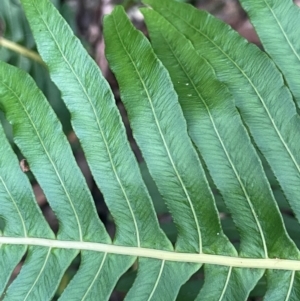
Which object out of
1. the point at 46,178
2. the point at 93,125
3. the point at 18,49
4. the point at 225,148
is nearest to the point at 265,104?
the point at 225,148

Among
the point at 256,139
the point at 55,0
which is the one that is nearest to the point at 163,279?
the point at 256,139

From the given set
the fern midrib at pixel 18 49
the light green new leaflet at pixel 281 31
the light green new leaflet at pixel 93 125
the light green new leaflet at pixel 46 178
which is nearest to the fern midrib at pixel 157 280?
the light green new leaflet at pixel 93 125

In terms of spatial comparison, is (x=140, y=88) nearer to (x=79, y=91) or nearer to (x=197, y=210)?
(x=79, y=91)

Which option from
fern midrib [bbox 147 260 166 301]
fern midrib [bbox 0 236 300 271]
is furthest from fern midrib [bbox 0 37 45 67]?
fern midrib [bbox 147 260 166 301]

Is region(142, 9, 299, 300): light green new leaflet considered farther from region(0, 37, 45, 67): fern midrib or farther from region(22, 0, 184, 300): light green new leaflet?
region(0, 37, 45, 67): fern midrib

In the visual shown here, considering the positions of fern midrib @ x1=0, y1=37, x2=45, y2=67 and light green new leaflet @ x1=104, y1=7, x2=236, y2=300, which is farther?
fern midrib @ x1=0, y1=37, x2=45, y2=67

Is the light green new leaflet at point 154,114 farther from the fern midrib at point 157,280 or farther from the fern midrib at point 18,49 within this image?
the fern midrib at point 18,49
